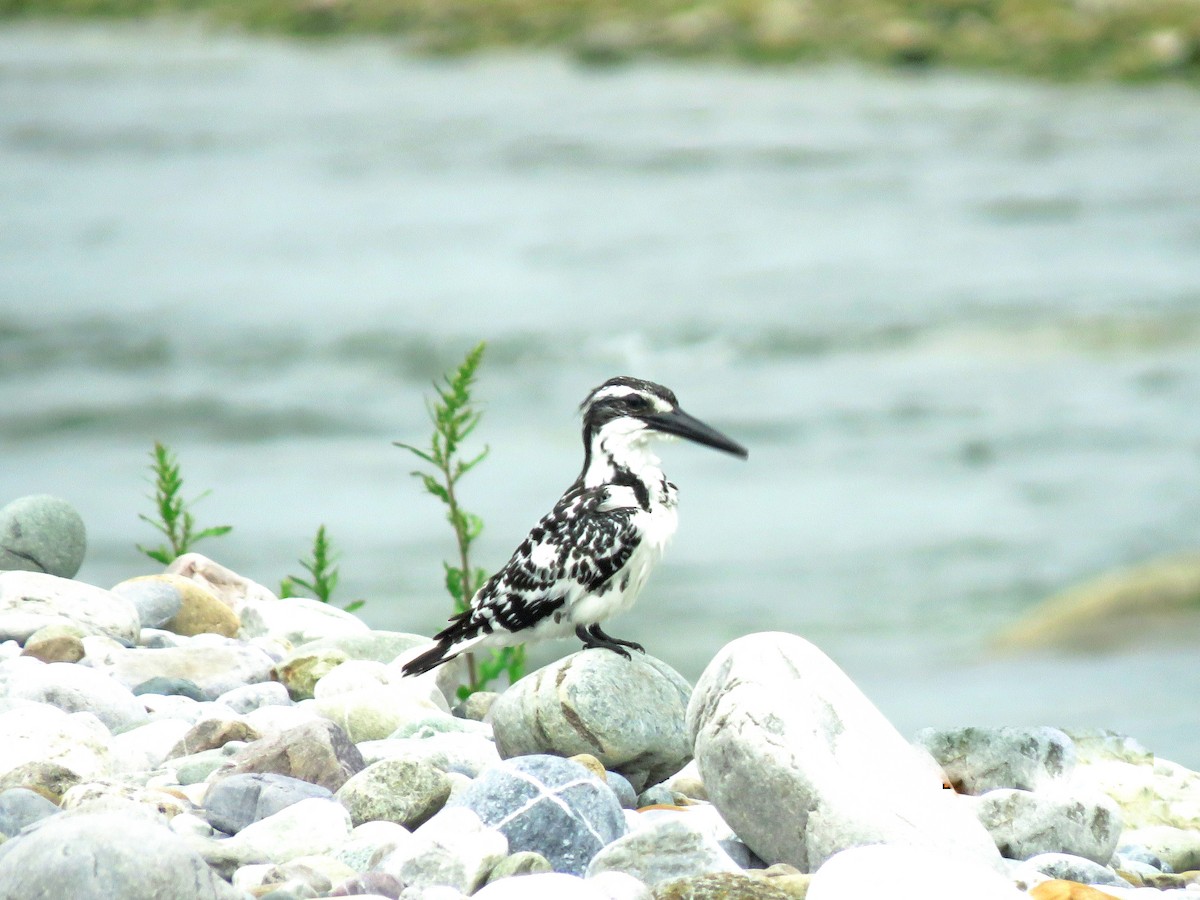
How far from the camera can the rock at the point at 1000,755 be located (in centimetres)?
440

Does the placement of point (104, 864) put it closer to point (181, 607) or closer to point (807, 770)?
point (807, 770)

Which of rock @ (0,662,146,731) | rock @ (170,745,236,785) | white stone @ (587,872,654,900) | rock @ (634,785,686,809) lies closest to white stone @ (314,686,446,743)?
rock @ (170,745,236,785)

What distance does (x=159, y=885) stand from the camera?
291cm

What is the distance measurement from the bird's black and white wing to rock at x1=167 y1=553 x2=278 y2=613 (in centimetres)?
184

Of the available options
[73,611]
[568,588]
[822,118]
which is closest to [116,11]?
[822,118]

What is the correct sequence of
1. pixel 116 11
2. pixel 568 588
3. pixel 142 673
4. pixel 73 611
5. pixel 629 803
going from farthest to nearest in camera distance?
pixel 116 11 < pixel 73 611 < pixel 142 673 < pixel 568 588 < pixel 629 803

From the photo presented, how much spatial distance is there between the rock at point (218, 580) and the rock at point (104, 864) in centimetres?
326

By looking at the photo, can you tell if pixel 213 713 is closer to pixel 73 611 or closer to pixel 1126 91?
pixel 73 611

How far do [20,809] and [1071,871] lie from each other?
2.72m

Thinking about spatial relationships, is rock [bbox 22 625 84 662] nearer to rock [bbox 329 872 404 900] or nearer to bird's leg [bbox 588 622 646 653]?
bird's leg [bbox 588 622 646 653]

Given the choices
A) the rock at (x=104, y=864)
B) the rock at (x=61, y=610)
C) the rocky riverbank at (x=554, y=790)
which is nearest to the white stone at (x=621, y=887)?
the rocky riverbank at (x=554, y=790)

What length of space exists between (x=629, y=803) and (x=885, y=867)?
1.33m

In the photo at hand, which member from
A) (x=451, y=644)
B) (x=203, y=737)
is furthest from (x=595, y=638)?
(x=203, y=737)

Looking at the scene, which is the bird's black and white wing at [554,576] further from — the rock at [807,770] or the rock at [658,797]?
the rock at [807,770]
